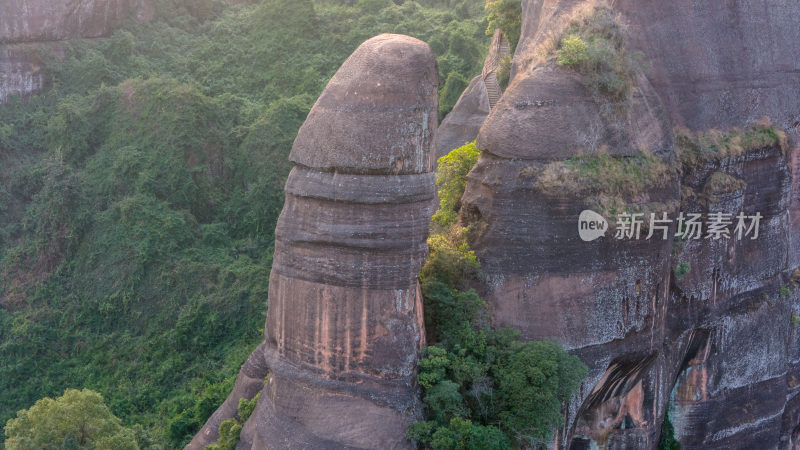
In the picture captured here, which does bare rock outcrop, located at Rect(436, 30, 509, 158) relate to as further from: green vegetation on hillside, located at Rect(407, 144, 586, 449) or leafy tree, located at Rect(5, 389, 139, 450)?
leafy tree, located at Rect(5, 389, 139, 450)

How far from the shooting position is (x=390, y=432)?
1256 cm

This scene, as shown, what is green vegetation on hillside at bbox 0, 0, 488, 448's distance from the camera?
21.7m

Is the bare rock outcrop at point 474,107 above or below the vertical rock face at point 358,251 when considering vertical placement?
above

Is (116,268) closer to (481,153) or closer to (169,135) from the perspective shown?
(169,135)

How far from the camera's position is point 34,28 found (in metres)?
28.6

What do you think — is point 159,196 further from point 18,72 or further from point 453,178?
point 453,178

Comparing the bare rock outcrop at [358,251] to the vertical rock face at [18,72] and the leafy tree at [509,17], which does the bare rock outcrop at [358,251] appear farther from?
the vertical rock face at [18,72]

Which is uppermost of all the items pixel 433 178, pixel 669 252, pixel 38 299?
pixel 433 178

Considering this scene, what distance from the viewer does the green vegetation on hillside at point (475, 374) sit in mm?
12758

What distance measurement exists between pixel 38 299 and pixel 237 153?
7.23 meters

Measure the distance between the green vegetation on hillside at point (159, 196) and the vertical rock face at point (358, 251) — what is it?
6989 millimetres

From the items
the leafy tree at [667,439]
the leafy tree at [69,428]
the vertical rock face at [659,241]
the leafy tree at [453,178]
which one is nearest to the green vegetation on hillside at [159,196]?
the leafy tree at [69,428]

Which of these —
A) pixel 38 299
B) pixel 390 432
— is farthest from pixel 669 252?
pixel 38 299

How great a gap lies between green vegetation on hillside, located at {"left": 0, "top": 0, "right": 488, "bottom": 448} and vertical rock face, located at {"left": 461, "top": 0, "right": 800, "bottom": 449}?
865 centimetres
